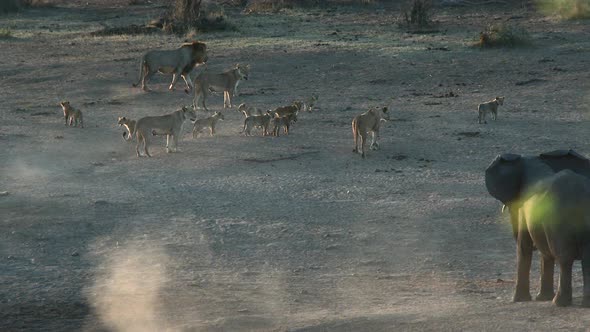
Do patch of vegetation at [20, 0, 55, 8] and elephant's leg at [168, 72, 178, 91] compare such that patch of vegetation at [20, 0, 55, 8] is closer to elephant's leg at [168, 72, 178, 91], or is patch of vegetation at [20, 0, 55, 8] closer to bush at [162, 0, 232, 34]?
bush at [162, 0, 232, 34]

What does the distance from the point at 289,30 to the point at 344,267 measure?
22893mm

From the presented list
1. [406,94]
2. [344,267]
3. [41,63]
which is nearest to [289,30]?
[41,63]

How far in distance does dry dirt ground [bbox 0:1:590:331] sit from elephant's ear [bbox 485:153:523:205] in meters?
0.89

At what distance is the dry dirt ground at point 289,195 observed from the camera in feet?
37.2

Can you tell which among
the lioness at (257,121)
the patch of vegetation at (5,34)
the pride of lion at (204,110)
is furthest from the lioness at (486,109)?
the patch of vegetation at (5,34)

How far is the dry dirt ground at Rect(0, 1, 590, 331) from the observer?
11.4m

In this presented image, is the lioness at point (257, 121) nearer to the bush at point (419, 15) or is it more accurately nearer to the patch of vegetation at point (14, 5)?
the bush at point (419, 15)

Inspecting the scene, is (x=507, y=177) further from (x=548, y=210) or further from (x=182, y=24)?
(x=182, y=24)

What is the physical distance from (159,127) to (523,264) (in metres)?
9.96

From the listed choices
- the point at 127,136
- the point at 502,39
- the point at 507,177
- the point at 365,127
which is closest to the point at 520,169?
the point at 507,177

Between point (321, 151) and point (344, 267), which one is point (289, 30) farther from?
point (344, 267)

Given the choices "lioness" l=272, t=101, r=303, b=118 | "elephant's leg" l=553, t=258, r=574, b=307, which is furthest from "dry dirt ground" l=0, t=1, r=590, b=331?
"lioness" l=272, t=101, r=303, b=118

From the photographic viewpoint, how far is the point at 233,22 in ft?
126

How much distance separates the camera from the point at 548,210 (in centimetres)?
985
